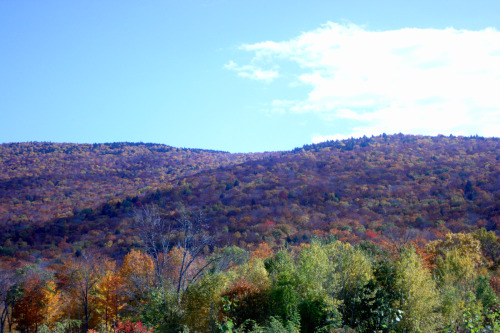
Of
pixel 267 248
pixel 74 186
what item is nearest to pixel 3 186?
pixel 74 186

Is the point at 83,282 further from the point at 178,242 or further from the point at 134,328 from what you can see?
the point at 134,328

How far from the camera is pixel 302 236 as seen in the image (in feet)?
234

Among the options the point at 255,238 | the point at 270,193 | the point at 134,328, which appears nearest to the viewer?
the point at 134,328

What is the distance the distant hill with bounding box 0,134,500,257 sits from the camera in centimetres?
7381

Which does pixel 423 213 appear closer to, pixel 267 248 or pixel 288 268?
pixel 267 248

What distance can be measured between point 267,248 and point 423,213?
38.5 meters

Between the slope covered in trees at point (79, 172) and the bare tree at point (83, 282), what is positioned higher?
the slope covered in trees at point (79, 172)

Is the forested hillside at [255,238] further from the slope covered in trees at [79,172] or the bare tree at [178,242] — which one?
the slope covered in trees at [79,172]

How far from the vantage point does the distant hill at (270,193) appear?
7381 cm

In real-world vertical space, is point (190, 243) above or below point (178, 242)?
above

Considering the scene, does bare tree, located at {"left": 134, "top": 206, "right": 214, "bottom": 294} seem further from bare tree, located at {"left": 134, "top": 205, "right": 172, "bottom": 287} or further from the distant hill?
the distant hill

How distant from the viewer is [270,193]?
327 feet

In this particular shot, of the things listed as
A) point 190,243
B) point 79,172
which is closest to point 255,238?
point 190,243

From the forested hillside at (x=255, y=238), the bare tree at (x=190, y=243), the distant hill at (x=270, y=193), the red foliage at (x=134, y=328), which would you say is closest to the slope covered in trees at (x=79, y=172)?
the distant hill at (x=270, y=193)
